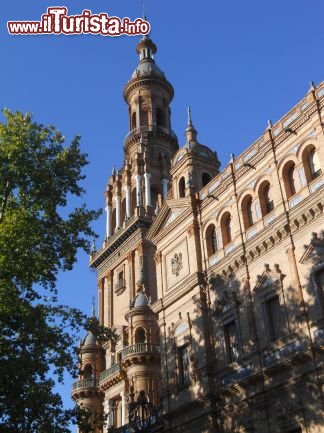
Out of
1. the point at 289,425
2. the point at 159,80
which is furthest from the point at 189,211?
the point at 159,80

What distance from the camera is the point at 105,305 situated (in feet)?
174

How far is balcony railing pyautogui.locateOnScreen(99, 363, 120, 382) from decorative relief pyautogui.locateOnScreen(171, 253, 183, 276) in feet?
45.9

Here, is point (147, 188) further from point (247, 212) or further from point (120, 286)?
point (247, 212)

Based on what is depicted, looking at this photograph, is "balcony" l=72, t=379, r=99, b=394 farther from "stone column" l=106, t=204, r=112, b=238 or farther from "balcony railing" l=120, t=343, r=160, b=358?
"stone column" l=106, t=204, r=112, b=238

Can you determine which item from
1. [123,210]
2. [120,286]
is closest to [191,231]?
[120,286]

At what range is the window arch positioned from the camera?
30.5 meters

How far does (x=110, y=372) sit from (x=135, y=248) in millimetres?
10287

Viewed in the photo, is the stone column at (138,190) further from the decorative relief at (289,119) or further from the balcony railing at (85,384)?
the decorative relief at (289,119)

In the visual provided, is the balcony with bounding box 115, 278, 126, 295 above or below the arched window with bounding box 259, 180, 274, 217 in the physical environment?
above

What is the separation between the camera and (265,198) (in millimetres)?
30000

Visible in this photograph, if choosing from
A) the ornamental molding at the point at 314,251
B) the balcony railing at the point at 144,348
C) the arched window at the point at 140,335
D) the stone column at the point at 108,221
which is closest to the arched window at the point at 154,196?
the stone column at the point at 108,221

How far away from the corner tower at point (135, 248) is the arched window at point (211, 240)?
11235mm

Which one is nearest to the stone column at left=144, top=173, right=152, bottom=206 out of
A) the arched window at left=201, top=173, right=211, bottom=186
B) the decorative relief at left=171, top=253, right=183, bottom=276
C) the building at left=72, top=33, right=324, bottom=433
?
the building at left=72, top=33, right=324, bottom=433

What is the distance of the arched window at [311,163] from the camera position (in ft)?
89.4
